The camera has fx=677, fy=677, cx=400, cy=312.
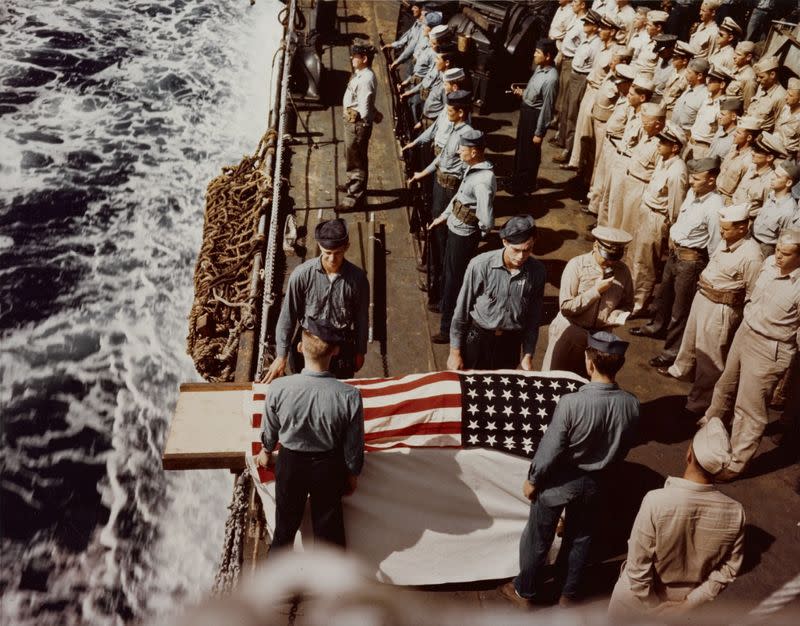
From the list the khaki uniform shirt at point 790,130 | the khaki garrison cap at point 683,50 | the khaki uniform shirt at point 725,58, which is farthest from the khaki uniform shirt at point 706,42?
the khaki uniform shirt at point 790,130

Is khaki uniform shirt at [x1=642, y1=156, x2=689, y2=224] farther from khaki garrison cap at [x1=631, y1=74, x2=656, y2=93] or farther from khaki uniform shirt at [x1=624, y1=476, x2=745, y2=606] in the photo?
khaki uniform shirt at [x1=624, y1=476, x2=745, y2=606]

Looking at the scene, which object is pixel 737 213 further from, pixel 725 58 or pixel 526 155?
pixel 725 58

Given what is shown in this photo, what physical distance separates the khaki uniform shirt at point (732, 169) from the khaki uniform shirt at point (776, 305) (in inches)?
105

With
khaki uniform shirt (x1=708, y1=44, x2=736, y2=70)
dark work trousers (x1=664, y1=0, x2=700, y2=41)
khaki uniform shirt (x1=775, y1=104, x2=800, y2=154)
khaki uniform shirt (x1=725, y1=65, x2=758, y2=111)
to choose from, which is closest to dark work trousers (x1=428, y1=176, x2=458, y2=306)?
khaki uniform shirt (x1=775, y1=104, x2=800, y2=154)

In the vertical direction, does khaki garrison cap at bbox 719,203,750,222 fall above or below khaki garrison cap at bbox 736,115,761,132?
below

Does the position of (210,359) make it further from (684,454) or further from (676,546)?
(676,546)

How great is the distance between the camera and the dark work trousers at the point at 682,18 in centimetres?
1380

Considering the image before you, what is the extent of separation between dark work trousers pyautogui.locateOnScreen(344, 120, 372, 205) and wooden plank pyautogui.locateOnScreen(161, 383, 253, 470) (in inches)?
186

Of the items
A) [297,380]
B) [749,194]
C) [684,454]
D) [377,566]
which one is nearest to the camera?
[297,380]

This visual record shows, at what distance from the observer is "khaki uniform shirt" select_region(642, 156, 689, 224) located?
6.83 m

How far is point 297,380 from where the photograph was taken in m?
3.86

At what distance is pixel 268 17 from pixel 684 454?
70.4 feet

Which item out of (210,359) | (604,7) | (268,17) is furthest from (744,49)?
(268,17)

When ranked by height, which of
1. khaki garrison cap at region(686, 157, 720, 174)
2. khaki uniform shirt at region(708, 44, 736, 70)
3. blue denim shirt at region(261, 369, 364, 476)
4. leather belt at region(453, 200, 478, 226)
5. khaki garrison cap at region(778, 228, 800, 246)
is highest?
khaki uniform shirt at region(708, 44, 736, 70)
